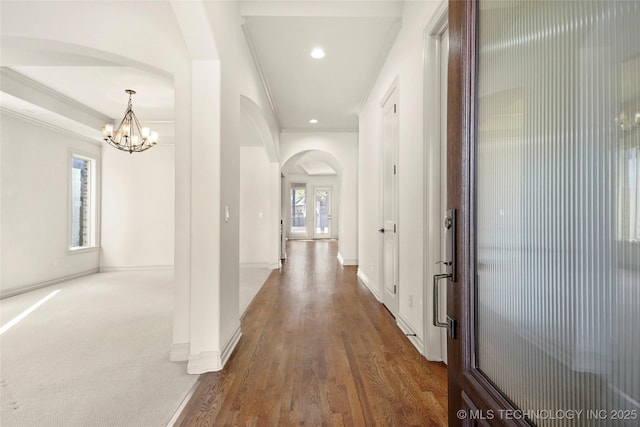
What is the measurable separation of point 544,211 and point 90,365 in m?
3.08

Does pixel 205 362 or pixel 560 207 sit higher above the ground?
pixel 560 207

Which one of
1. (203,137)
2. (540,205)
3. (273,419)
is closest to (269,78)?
(203,137)

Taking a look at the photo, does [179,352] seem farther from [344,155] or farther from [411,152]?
[344,155]

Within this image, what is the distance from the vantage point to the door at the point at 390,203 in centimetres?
349

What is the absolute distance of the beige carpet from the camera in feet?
6.03

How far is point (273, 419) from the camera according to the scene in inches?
68.4

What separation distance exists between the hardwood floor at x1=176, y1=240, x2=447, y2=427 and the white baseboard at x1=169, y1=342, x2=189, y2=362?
0.36m

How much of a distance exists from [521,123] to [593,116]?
0.61ft

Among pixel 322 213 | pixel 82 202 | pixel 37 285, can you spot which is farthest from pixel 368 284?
pixel 322 213

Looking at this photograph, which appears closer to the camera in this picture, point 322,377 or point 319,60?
point 322,377

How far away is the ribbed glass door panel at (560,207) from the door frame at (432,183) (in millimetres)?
1641

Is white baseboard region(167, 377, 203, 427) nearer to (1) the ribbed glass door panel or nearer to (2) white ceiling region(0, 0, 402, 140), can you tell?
(1) the ribbed glass door panel

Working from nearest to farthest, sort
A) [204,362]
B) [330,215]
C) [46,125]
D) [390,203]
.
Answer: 1. [204,362]
2. [390,203]
3. [46,125]
4. [330,215]

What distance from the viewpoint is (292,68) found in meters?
4.12
